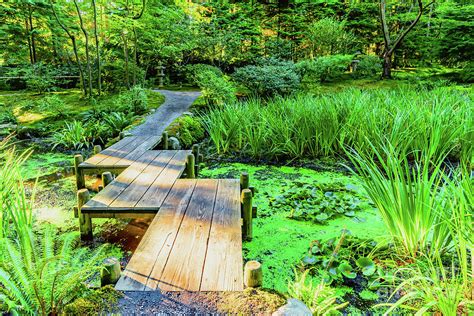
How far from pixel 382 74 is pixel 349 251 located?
9044 millimetres

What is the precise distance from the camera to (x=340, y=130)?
14.3 ft

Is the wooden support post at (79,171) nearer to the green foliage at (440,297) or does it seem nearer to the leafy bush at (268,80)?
the green foliage at (440,297)

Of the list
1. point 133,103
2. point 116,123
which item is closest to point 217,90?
point 133,103

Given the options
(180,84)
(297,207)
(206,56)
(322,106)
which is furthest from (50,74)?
(297,207)

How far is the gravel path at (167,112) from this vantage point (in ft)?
18.4

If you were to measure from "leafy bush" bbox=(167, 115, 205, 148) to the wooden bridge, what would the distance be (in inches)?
61.2

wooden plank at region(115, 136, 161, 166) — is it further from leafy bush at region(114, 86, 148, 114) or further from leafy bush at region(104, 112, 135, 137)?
leafy bush at region(114, 86, 148, 114)

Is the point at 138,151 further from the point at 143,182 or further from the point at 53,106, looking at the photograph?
the point at 53,106

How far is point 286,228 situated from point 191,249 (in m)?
1.19

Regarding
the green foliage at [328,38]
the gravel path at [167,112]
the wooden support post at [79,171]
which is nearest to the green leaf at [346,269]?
the wooden support post at [79,171]

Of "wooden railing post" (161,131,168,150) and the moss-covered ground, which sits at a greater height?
"wooden railing post" (161,131,168,150)

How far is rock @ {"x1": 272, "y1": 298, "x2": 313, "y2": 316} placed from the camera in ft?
4.30

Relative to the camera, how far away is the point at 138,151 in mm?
4051

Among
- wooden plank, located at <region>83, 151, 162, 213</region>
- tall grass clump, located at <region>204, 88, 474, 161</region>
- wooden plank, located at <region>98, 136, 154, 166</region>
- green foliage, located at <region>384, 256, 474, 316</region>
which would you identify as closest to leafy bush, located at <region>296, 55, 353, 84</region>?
tall grass clump, located at <region>204, 88, 474, 161</region>
